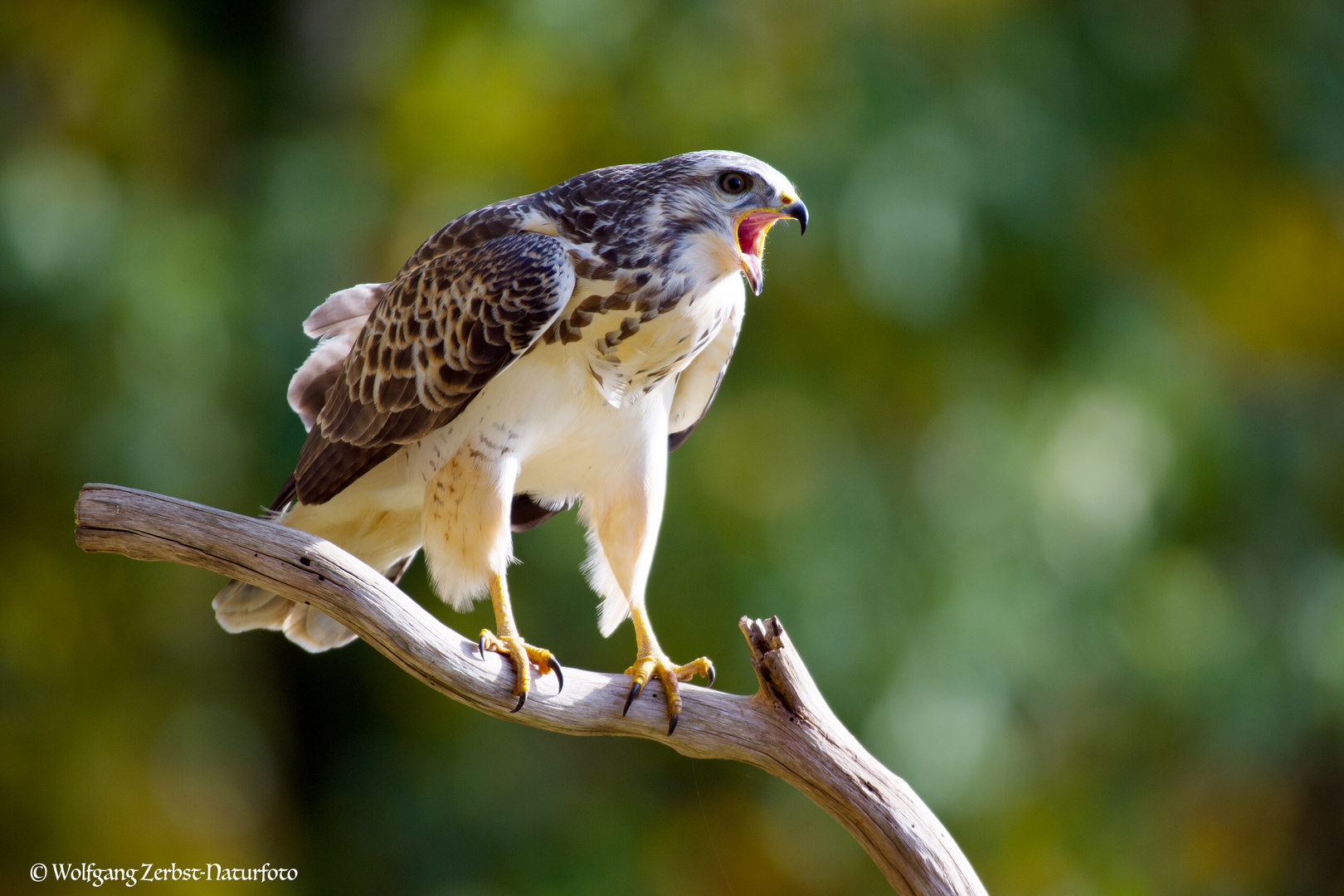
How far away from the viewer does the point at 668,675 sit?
10.4ft

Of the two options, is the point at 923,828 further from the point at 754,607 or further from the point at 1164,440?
the point at 1164,440

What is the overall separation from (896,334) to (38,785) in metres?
5.72

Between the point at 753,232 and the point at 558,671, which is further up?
the point at 753,232

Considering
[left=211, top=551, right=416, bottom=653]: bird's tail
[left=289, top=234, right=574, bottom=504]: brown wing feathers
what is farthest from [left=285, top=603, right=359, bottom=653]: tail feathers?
[left=289, top=234, right=574, bottom=504]: brown wing feathers

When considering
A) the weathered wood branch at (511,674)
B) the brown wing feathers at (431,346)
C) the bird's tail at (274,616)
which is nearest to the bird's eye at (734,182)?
the brown wing feathers at (431,346)

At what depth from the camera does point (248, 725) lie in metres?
8.40

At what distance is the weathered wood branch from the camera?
2.79 meters

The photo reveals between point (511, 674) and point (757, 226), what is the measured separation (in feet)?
4.21

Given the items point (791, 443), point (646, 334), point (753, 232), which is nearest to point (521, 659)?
point (646, 334)

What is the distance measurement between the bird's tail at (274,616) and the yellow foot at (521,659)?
69cm

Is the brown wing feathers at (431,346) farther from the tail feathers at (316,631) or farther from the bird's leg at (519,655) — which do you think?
the bird's leg at (519,655)

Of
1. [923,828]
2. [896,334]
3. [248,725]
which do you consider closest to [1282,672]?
[896,334]

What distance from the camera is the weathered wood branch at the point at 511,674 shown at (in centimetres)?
279

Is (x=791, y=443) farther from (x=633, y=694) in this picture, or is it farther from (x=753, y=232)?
(x=633, y=694)
